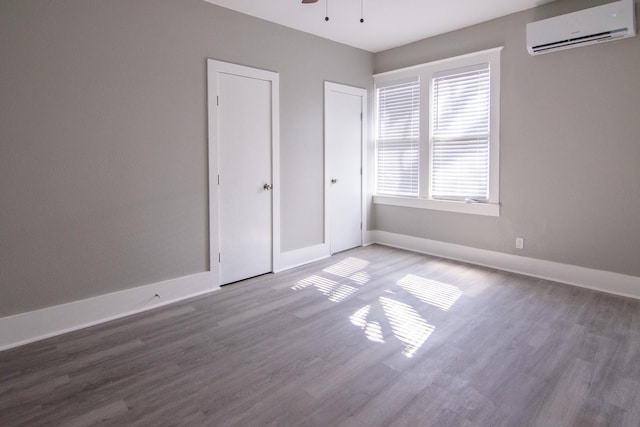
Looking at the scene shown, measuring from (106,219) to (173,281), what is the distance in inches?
31.9

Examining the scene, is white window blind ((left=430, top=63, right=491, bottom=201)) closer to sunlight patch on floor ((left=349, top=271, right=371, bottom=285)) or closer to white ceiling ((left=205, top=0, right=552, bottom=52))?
white ceiling ((left=205, top=0, right=552, bottom=52))

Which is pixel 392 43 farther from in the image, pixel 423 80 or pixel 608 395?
pixel 608 395

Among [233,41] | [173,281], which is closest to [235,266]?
[173,281]

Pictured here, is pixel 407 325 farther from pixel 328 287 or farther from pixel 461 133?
pixel 461 133

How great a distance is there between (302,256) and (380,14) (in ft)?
9.33

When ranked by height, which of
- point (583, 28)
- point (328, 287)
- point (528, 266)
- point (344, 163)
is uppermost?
point (583, 28)

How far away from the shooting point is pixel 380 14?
13.0ft

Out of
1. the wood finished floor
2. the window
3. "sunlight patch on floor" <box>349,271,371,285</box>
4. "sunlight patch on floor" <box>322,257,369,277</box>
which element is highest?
the window

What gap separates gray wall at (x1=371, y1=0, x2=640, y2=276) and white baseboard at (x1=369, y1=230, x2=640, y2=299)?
0.07 metres

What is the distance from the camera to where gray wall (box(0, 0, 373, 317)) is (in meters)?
2.65

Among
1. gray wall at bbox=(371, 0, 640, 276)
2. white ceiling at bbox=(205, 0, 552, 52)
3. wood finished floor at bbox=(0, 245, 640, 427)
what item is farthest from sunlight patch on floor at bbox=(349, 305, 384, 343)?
white ceiling at bbox=(205, 0, 552, 52)

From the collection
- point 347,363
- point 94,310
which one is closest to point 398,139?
point 347,363

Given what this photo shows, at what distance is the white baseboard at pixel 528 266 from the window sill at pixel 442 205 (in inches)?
A: 17.5

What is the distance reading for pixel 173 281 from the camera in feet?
11.4
